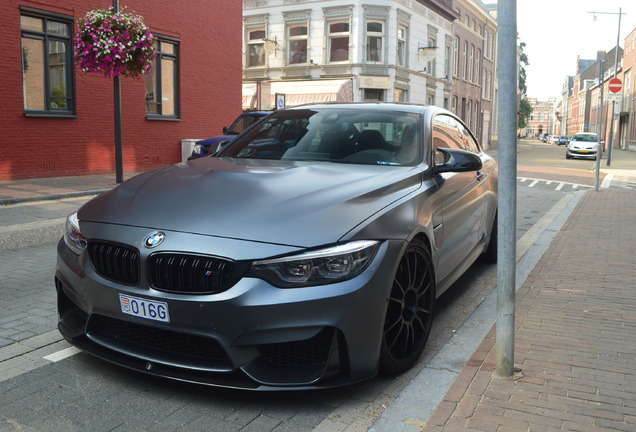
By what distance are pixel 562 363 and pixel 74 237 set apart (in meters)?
2.83

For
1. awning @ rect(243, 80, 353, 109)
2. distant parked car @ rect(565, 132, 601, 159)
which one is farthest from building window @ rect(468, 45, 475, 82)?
awning @ rect(243, 80, 353, 109)

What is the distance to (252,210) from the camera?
302 centimetres

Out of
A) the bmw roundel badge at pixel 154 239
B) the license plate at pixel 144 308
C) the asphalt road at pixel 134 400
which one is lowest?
the asphalt road at pixel 134 400

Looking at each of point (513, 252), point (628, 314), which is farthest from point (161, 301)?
point (628, 314)

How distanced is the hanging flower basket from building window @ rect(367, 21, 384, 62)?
66.8ft

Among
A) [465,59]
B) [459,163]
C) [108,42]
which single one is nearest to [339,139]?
[459,163]

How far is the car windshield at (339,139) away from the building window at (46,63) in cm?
1018

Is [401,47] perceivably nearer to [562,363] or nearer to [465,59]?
[465,59]

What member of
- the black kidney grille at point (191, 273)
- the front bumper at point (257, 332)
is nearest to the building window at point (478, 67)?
the front bumper at point (257, 332)

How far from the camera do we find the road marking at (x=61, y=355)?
3.50 m

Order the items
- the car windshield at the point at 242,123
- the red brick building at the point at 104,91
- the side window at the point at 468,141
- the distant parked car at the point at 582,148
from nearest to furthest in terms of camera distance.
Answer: the side window at the point at 468,141
the red brick building at the point at 104,91
the car windshield at the point at 242,123
the distant parked car at the point at 582,148

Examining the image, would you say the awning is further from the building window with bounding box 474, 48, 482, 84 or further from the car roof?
the car roof

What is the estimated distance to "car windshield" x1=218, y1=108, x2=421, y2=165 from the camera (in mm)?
4184

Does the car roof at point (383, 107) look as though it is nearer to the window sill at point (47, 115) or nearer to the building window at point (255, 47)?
the window sill at point (47, 115)
